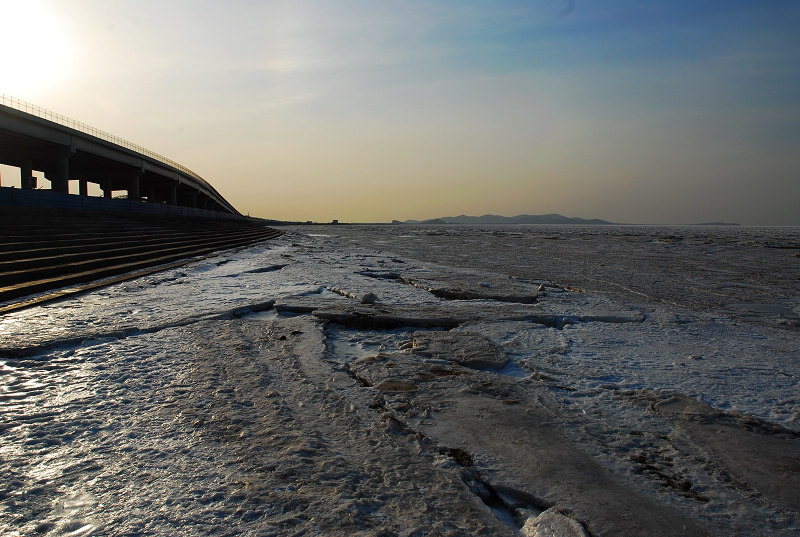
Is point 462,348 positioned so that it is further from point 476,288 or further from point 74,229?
point 74,229

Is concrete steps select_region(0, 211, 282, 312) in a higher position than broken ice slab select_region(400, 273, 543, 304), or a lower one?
higher

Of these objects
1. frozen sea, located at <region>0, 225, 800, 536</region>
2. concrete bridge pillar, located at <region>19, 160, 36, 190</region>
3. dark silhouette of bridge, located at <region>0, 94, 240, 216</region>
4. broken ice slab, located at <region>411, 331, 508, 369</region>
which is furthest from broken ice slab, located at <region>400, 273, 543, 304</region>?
concrete bridge pillar, located at <region>19, 160, 36, 190</region>

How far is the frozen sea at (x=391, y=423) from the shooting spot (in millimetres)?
1583

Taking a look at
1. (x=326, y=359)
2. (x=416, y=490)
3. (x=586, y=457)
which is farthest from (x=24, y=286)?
(x=586, y=457)

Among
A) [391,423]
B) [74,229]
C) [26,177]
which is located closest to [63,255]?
[74,229]

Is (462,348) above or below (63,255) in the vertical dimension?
below

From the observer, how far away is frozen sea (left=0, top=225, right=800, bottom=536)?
1.58m

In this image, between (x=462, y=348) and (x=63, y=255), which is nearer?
(x=462, y=348)

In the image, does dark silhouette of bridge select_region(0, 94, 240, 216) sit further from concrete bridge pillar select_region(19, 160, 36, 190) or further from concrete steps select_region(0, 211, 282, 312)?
concrete steps select_region(0, 211, 282, 312)

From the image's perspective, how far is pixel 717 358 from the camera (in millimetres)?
3504

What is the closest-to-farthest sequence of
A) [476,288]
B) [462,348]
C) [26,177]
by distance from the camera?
[462,348] → [476,288] → [26,177]

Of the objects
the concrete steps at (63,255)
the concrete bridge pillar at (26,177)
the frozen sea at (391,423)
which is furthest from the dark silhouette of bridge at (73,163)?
the frozen sea at (391,423)

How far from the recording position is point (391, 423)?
2273 mm

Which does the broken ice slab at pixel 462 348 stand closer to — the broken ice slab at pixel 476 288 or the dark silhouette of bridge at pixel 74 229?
the broken ice slab at pixel 476 288
